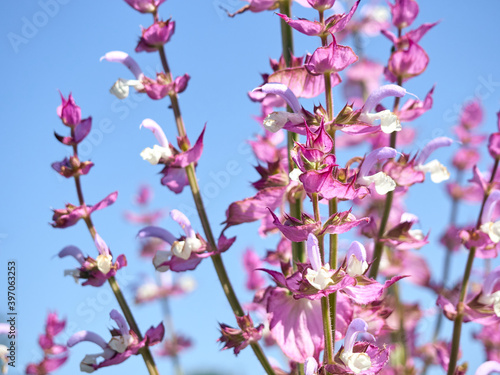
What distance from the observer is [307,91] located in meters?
1.39

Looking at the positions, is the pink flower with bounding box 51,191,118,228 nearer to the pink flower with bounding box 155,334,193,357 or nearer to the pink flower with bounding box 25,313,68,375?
the pink flower with bounding box 25,313,68,375

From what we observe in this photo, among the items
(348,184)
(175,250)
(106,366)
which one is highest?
(175,250)

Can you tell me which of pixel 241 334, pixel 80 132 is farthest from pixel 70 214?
pixel 241 334

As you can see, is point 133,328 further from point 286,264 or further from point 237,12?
point 237,12

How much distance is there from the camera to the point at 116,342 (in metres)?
1.41

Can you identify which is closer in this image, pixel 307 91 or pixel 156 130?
pixel 307 91

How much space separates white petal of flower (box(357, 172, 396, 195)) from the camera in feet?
3.66

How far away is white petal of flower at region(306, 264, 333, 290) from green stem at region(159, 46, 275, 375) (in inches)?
14.9

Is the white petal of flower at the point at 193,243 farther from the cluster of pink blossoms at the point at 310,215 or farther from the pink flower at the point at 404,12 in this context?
the pink flower at the point at 404,12

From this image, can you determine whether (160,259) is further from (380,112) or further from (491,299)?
(491,299)

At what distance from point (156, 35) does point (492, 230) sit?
1031 mm

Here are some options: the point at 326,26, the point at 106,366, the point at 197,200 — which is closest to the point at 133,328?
the point at 106,366

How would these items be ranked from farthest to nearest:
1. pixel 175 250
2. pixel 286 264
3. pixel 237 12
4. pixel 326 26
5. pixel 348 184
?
pixel 237 12 → pixel 175 250 → pixel 286 264 → pixel 326 26 → pixel 348 184

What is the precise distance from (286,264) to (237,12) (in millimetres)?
717
